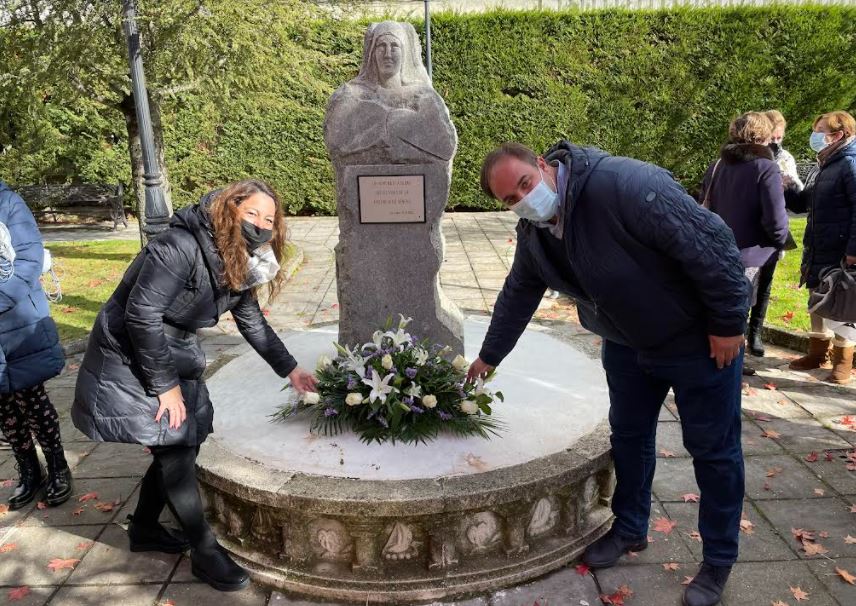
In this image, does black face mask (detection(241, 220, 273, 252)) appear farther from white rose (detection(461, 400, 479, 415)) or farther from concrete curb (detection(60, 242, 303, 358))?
white rose (detection(461, 400, 479, 415))

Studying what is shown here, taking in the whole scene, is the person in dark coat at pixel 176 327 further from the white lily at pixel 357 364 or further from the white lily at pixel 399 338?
the white lily at pixel 399 338

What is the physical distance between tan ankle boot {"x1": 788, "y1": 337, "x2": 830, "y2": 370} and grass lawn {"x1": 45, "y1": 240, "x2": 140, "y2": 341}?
651 centimetres

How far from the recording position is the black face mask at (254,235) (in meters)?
2.75

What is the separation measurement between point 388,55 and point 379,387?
2.03 m

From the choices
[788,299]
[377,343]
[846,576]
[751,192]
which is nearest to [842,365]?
[751,192]

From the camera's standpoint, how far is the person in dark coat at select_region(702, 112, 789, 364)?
480 cm

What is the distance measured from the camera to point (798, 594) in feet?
9.68

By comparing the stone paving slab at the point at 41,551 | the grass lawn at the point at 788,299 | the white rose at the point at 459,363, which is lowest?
the stone paving slab at the point at 41,551

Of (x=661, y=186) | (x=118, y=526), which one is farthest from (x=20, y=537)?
(x=661, y=186)

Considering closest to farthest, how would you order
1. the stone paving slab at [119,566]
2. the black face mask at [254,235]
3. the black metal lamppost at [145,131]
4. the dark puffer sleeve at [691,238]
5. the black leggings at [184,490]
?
the dark puffer sleeve at [691,238], the black face mask at [254,235], the black leggings at [184,490], the stone paving slab at [119,566], the black metal lamppost at [145,131]

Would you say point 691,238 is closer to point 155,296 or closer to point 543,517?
point 543,517

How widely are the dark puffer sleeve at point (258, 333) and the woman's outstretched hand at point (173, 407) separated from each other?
466 millimetres

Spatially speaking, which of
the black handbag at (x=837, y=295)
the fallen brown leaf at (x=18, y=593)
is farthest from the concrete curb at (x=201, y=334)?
the black handbag at (x=837, y=295)

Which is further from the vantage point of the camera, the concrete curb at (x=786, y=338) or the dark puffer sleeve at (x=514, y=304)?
the concrete curb at (x=786, y=338)
